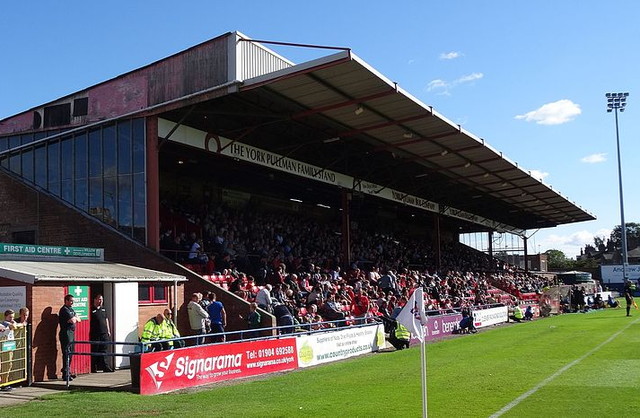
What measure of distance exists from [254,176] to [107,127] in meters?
11.5

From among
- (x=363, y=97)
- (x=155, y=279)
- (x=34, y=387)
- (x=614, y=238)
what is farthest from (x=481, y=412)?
(x=614, y=238)

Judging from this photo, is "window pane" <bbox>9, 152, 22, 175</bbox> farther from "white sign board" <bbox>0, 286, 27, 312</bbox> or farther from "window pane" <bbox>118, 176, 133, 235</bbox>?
"white sign board" <bbox>0, 286, 27, 312</bbox>

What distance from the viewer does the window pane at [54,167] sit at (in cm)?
2477

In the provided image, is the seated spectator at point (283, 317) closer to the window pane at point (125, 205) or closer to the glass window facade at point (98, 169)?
the glass window facade at point (98, 169)

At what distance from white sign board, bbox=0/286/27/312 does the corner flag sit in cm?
943

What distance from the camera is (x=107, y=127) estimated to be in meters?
23.7

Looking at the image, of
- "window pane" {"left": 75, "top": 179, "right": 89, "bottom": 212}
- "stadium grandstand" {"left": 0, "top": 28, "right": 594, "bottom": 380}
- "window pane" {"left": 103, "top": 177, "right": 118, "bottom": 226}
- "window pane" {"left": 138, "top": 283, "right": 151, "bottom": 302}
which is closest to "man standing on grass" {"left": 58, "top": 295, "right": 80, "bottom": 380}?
"stadium grandstand" {"left": 0, "top": 28, "right": 594, "bottom": 380}

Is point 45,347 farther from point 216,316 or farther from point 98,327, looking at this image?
point 216,316

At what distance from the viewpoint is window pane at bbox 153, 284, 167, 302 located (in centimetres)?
1919

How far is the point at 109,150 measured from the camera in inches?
927

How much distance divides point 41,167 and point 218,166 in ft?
28.1

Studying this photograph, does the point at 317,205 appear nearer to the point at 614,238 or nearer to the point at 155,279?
the point at 155,279

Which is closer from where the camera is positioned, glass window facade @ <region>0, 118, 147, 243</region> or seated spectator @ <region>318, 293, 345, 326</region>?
seated spectator @ <region>318, 293, 345, 326</region>

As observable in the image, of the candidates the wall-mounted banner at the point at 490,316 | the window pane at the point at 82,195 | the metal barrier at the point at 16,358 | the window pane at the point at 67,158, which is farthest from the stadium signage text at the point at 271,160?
the metal barrier at the point at 16,358
